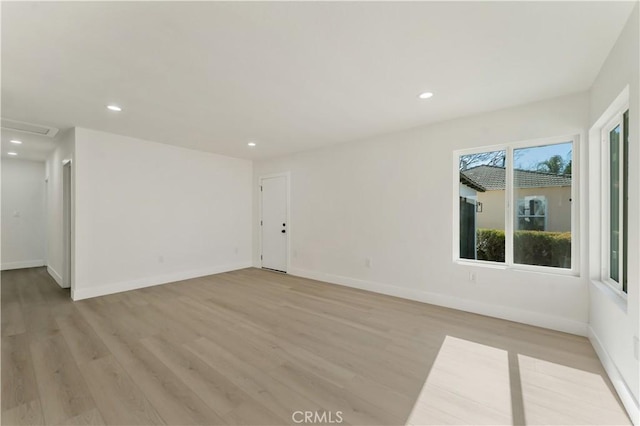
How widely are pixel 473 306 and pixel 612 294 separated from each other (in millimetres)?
1345

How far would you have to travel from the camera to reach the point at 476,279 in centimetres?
336

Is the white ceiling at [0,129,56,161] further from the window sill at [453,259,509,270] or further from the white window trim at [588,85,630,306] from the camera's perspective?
the white window trim at [588,85,630,306]

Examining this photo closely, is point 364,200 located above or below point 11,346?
above

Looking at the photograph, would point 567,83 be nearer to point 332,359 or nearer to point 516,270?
point 516,270

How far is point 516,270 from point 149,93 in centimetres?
450

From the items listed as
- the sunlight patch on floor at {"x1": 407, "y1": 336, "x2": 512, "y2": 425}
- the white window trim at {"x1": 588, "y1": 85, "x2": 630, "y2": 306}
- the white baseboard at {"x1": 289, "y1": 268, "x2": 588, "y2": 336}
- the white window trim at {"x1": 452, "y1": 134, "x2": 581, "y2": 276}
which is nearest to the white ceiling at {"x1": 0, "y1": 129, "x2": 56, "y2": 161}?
the white baseboard at {"x1": 289, "y1": 268, "x2": 588, "y2": 336}

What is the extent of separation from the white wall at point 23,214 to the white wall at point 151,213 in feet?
12.6

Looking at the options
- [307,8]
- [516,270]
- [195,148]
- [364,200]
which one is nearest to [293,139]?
→ [364,200]

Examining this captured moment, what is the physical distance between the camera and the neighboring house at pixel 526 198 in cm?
297

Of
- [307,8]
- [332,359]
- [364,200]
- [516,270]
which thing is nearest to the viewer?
[307,8]

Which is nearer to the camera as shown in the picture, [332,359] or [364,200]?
[332,359]

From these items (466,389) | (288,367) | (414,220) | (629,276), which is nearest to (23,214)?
(288,367)

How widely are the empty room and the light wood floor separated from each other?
0.02m

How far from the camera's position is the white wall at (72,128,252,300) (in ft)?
13.1
